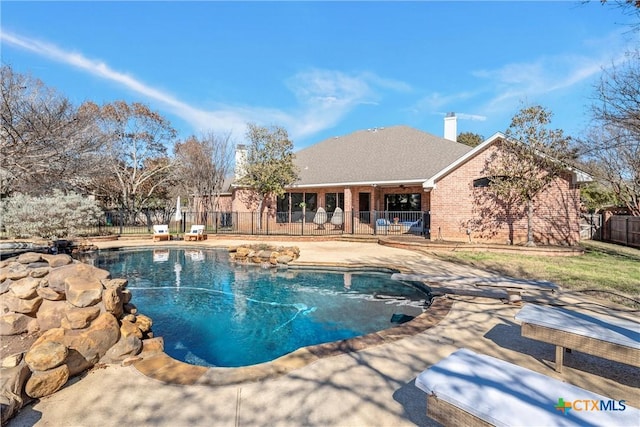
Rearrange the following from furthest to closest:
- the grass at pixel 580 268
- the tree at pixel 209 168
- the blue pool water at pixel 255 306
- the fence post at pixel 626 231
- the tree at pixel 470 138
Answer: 1. the tree at pixel 470 138
2. the tree at pixel 209 168
3. the fence post at pixel 626 231
4. the grass at pixel 580 268
5. the blue pool water at pixel 255 306

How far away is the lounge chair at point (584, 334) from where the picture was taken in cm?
277

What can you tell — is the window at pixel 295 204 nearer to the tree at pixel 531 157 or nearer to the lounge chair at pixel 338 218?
the lounge chair at pixel 338 218

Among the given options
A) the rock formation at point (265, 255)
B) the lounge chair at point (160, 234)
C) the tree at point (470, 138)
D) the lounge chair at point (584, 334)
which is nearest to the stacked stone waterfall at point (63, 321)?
the lounge chair at point (584, 334)

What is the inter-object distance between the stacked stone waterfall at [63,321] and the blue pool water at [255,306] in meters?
1.08

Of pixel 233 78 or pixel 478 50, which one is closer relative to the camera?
pixel 478 50

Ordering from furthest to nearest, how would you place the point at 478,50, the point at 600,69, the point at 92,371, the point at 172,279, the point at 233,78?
the point at 233,78 < the point at 478,50 < the point at 172,279 < the point at 600,69 < the point at 92,371

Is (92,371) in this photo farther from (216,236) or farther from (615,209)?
(615,209)

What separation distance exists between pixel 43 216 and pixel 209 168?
34.0 feet

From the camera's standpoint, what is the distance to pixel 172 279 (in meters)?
9.41

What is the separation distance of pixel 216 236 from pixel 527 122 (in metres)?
16.0

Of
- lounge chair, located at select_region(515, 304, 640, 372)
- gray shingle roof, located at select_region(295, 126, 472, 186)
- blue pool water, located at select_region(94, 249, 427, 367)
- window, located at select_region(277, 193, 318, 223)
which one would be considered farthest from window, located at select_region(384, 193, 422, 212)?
lounge chair, located at select_region(515, 304, 640, 372)

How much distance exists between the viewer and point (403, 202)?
19.5 metres

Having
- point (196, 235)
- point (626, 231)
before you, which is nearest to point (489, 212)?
point (626, 231)

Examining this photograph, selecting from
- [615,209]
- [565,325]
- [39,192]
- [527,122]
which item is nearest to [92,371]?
[565,325]
